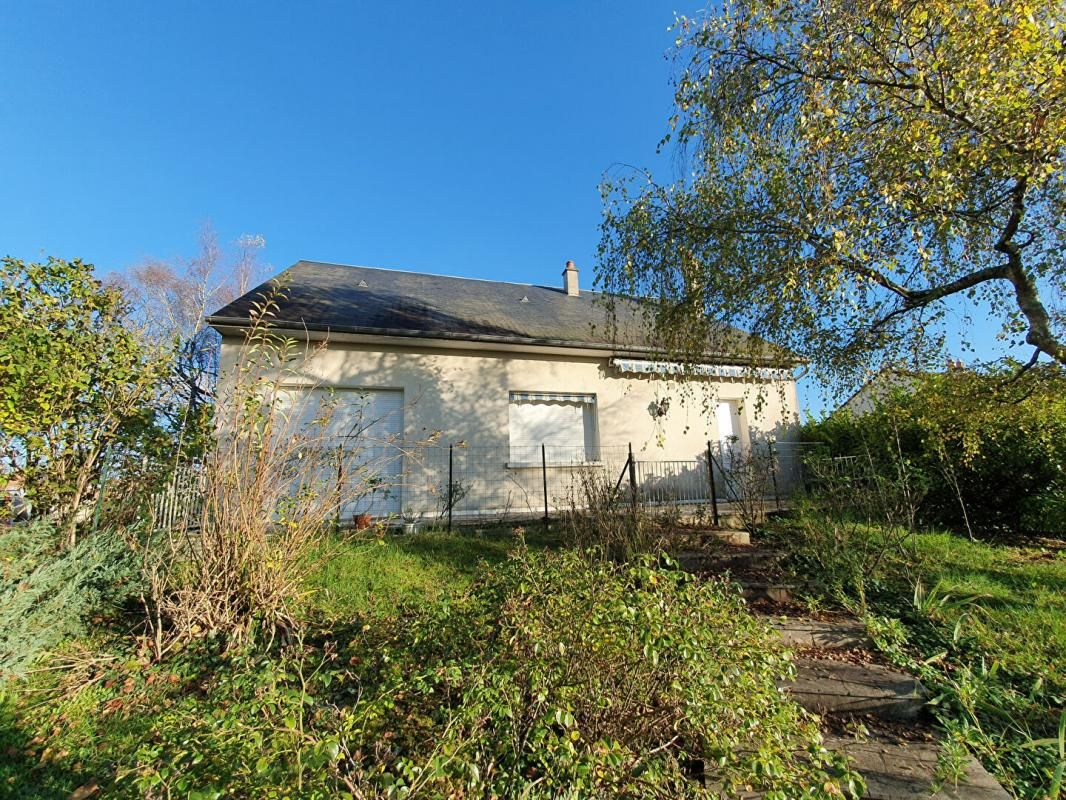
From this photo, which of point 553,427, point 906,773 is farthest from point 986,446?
point 553,427

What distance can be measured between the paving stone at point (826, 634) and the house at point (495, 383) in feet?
13.8

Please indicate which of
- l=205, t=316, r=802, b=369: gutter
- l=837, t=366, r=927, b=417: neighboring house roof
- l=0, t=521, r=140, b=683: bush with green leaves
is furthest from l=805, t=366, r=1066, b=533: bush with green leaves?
l=0, t=521, r=140, b=683: bush with green leaves

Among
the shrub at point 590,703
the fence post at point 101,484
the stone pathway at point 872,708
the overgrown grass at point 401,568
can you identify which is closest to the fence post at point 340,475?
the overgrown grass at point 401,568

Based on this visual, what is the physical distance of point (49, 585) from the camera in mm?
3684

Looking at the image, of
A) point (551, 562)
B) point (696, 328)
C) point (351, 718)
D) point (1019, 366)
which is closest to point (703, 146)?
point (696, 328)

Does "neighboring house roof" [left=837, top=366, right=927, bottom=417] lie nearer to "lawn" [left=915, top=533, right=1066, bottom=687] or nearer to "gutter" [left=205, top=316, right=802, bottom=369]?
"gutter" [left=205, top=316, right=802, bottom=369]

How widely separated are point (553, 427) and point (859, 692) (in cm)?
742

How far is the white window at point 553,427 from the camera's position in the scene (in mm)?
10000

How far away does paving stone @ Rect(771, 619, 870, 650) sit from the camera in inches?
152

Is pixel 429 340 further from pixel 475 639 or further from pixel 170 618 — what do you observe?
pixel 475 639

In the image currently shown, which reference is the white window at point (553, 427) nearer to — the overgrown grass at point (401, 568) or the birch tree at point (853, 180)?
the overgrown grass at point (401, 568)

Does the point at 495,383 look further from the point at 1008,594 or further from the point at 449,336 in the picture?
the point at 1008,594

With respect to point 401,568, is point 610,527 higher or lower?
higher

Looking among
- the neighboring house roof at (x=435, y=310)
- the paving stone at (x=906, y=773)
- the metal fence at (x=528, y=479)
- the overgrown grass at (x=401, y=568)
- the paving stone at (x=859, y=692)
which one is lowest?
the paving stone at (x=906, y=773)
